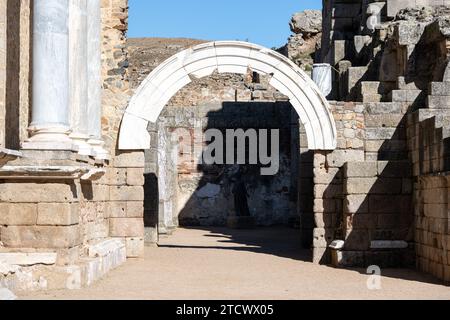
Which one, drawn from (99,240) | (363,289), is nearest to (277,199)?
(99,240)

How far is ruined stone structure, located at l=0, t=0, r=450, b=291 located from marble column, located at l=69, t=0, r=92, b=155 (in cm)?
2

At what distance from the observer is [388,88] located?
47.6 ft

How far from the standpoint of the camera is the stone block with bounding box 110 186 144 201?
1376 centimetres

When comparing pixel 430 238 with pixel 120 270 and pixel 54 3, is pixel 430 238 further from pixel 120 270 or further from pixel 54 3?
pixel 54 3

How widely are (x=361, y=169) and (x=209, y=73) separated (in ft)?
10.4

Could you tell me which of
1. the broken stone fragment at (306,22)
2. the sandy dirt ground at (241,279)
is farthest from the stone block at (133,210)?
the broken stone fragment at (306,22)

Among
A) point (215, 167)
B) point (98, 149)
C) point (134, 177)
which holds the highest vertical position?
point (98, 149)

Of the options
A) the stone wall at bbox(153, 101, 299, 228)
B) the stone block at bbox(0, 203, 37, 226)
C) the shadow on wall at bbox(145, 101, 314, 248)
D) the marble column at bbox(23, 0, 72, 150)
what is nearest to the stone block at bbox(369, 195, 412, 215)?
the marble column at bbox(23, 0, 72, 150)

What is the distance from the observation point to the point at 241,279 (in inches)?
436

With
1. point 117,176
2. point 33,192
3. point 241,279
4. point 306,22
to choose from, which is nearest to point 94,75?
point 117,176

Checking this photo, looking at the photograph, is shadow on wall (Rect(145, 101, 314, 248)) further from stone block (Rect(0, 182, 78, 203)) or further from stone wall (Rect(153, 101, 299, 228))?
stone block (Rect(0, 182, 78, 203))

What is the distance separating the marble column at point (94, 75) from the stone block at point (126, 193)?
103 cm

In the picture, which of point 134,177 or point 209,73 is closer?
point 134,177

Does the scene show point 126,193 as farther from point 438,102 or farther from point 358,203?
point 438,102
